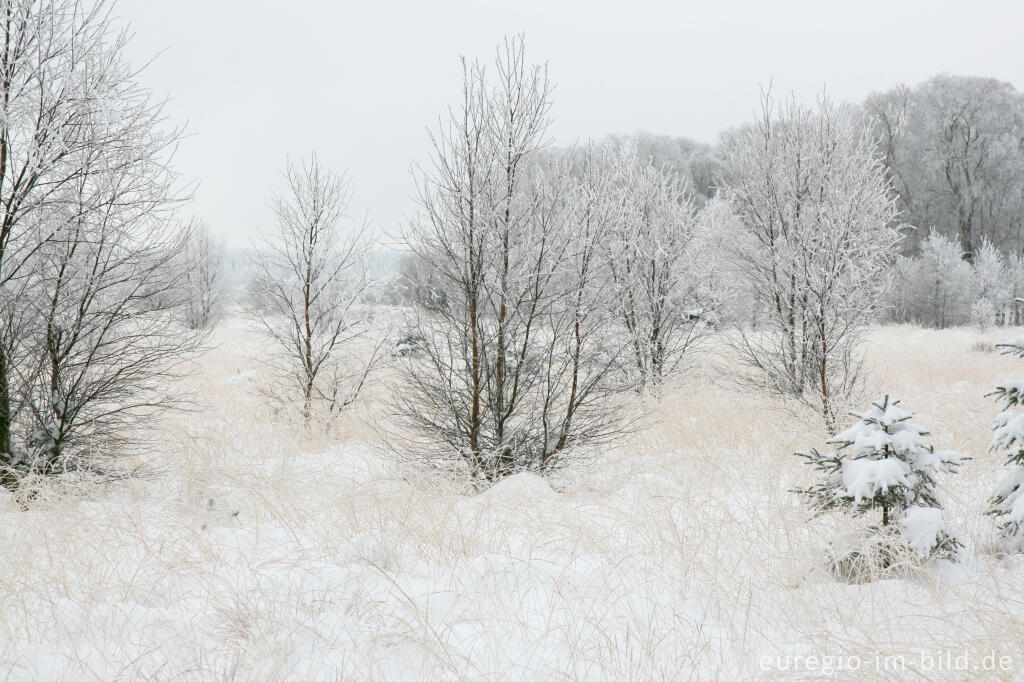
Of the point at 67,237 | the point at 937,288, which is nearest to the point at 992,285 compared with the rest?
the point at 937,288

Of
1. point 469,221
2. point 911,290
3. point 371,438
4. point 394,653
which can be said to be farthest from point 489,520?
point 911,290

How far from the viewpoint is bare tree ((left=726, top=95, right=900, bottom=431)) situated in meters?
6.98

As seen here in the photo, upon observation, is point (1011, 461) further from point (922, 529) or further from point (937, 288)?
point (937, 288)

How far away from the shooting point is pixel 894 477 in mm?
2717

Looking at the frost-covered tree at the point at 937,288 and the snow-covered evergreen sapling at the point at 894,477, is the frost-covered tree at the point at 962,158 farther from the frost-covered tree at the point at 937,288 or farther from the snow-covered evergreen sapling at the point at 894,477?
the snow-covered evergreen sapling at the point at 894,477

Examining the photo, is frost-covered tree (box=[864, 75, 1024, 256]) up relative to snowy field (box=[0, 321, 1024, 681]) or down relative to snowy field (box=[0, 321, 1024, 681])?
up

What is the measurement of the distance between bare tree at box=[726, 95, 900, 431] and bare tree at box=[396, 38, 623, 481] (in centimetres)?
355

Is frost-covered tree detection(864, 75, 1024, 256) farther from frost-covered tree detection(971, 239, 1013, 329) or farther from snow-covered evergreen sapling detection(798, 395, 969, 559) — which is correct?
snow-covered evergreen sapling detection(798, 395, 969, 559)

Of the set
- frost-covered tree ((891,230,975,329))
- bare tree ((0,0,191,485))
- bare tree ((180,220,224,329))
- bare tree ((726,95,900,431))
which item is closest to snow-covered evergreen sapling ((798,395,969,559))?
bare tree ((726,95,900,431))

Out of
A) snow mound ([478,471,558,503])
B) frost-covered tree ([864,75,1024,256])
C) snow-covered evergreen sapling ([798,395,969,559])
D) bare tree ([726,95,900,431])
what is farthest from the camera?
frost-covered tree ([864,75,1024,256])

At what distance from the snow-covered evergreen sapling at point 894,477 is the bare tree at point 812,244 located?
14.2 ft

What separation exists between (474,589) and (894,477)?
2274 millimetres

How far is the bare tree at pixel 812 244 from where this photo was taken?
22.9 ft

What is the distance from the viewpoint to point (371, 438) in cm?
827
